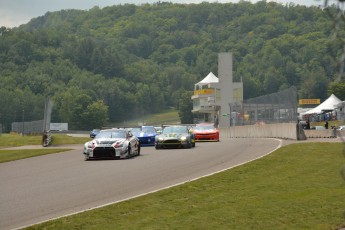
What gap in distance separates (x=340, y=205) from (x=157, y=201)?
11.3 feet

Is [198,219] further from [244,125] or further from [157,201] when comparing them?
[244,125]

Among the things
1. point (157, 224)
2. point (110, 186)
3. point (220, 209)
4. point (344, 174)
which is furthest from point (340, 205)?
point (344, 174)

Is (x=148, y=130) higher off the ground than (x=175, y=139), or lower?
higher

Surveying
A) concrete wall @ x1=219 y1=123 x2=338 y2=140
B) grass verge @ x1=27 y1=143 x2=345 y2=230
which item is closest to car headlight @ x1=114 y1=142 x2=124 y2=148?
grass verge @ x1=27 y1=143 x2=345 y2=230

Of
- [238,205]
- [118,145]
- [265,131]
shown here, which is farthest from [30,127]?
[238,205]

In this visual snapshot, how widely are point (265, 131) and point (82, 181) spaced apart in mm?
30661

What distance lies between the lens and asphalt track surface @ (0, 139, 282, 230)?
13.4 metres

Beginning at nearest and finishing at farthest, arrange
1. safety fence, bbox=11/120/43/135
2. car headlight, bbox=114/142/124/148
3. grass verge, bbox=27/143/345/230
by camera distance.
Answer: grass verge, bbox=27/143/345/230
car headlight, bbox=114/142/124/148
safety fence, bbox=11/120/43/135

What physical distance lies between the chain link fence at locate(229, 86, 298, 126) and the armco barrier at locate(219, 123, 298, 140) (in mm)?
357

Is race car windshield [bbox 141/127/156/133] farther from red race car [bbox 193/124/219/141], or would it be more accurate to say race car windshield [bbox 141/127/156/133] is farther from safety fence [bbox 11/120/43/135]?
safety fence [bbox 11/120/43/135]

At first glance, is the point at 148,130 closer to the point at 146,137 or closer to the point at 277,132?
the point at 146,137

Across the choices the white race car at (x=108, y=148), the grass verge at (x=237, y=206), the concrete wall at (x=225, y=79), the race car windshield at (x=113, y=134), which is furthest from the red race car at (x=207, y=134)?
the concrete wall at (x=225, y=79)

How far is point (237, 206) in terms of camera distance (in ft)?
40.3

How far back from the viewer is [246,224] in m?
10.5
